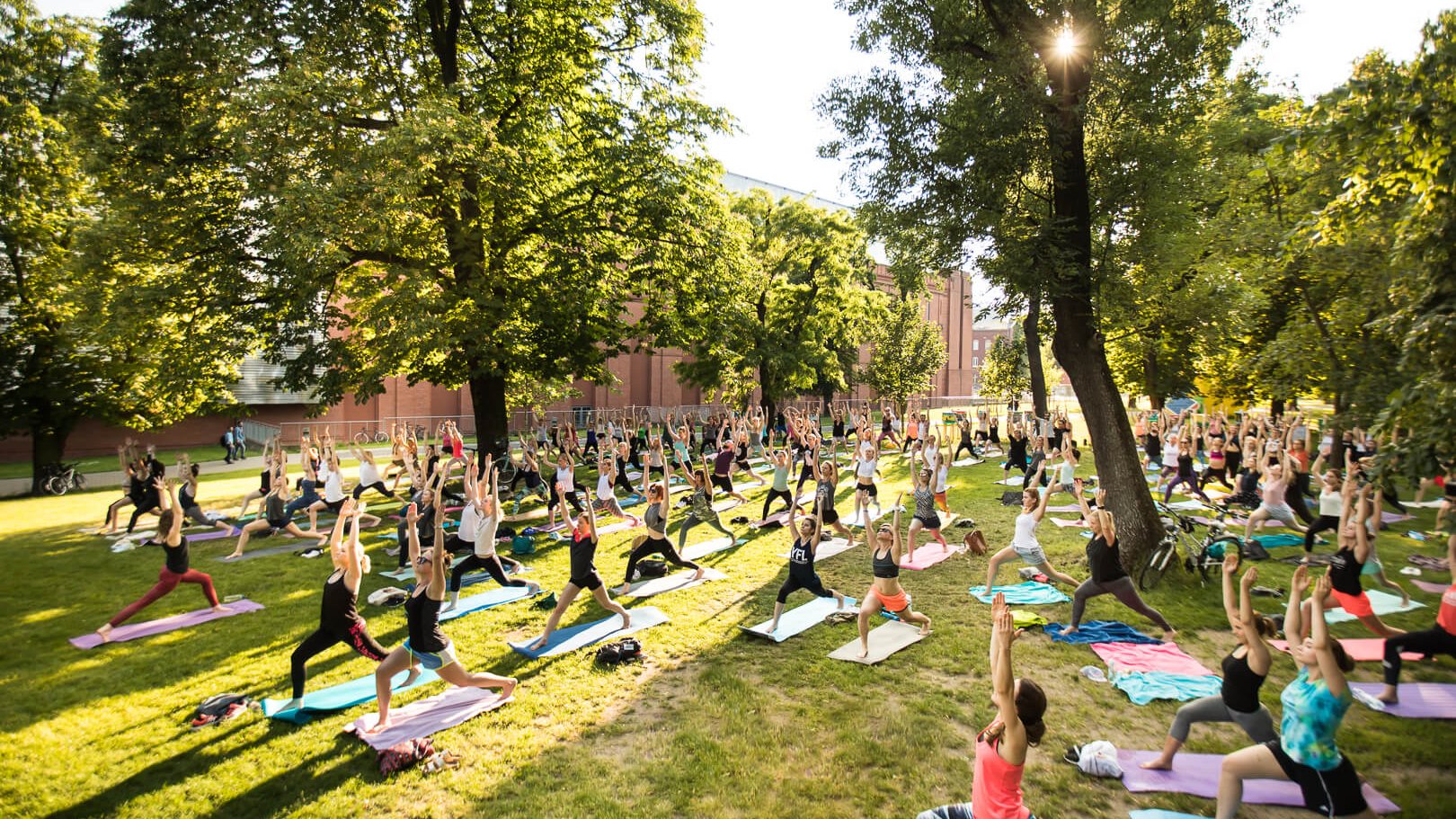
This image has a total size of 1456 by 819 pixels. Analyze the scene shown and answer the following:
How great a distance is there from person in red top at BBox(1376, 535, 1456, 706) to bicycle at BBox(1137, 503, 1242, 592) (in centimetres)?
367

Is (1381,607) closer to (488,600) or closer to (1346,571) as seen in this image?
(1346,571)

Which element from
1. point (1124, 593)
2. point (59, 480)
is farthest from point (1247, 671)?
point (59, 480)

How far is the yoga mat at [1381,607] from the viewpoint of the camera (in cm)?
924

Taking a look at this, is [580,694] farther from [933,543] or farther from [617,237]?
[617,237]

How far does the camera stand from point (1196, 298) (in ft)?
54.0

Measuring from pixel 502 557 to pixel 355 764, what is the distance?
23.9 feet

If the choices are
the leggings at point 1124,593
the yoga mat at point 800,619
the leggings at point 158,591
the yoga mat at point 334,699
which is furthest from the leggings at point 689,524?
the leggings at point 158,591

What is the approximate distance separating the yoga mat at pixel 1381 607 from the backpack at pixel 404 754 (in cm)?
1127

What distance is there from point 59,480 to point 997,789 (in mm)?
30512

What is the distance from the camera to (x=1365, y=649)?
8.20 metres

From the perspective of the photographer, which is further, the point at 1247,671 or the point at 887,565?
the point at 887,565

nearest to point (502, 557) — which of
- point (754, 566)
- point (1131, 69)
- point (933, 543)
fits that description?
point (754, 566)

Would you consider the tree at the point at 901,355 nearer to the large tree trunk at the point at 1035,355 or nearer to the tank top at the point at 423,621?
the large tree trunk at the point at 1035,355

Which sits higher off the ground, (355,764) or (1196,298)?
(1196,298)
